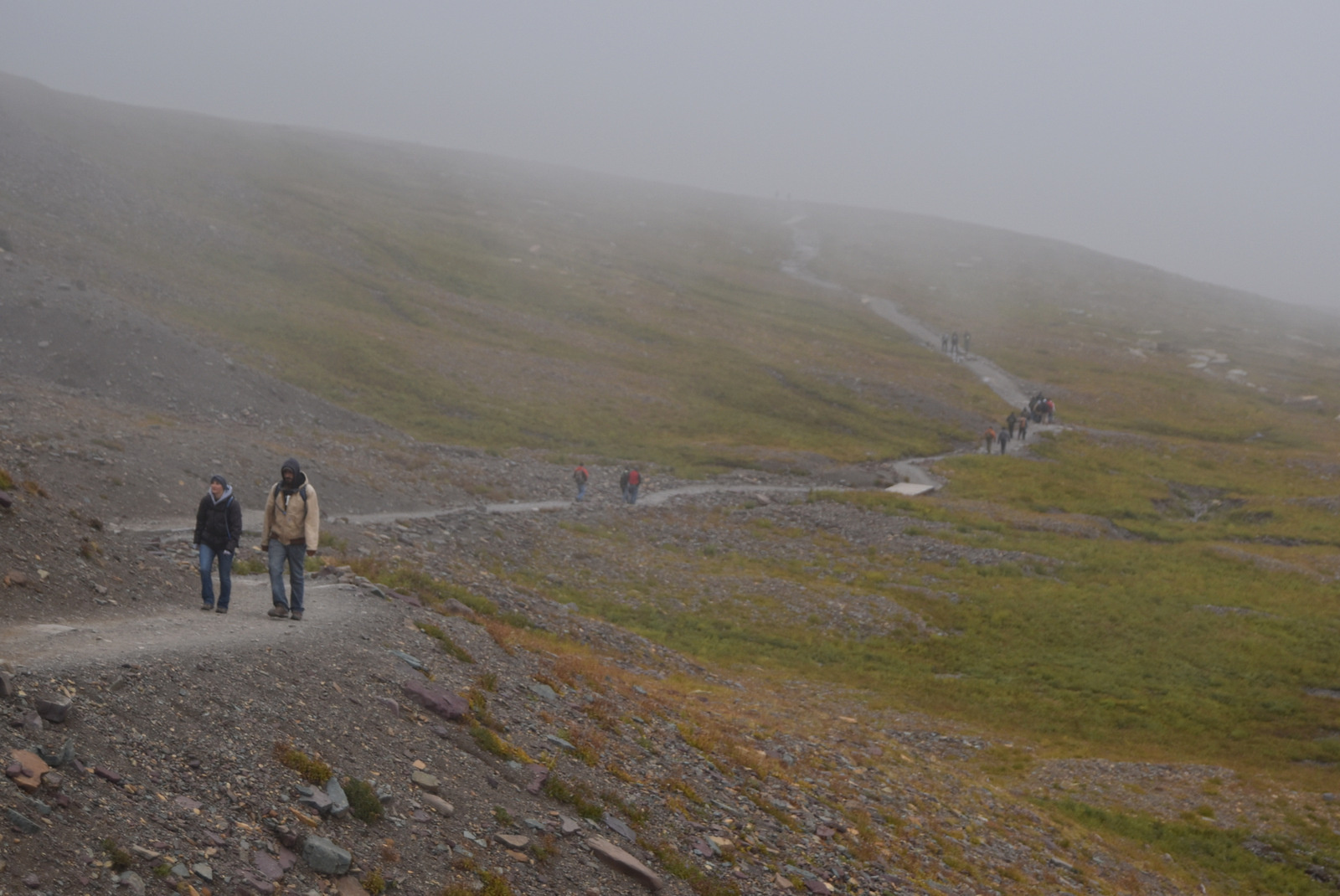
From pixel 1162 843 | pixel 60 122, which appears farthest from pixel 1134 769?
pixel 60 122

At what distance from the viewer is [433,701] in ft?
55.8

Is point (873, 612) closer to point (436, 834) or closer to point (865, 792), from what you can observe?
point (865, 792)

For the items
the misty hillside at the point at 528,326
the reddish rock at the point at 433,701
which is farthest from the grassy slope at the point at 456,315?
the reddish rock at the point at 433,701

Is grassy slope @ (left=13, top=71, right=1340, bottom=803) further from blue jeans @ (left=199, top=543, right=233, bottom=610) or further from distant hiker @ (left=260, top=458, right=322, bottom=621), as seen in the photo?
blue jeans @ (left=199, top=543, right=233, bottom=610)

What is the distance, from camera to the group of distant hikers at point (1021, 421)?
87.9 metres

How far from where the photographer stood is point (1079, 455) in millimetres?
87500

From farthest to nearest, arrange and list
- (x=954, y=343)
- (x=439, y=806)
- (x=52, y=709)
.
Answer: (x=954, y=343) → (x=439, y=806) → (x=52, y=709)

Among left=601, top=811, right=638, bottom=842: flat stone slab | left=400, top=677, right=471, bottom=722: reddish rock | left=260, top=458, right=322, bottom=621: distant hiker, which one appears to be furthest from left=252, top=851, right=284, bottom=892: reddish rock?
left=260, top=458, right=322, bottom=621: distant hiker

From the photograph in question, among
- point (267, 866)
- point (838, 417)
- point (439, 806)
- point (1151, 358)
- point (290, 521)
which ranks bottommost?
point (838, 417)

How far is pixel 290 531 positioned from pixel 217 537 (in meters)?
1.54

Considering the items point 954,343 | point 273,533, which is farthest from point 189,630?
point 954,343

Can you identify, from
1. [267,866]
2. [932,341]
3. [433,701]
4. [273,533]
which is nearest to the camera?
[267,866]

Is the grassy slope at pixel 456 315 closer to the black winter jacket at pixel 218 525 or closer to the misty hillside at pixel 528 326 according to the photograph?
the misty hillside at pixel 528 326

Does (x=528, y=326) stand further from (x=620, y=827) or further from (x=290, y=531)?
(x=620, y=827)
